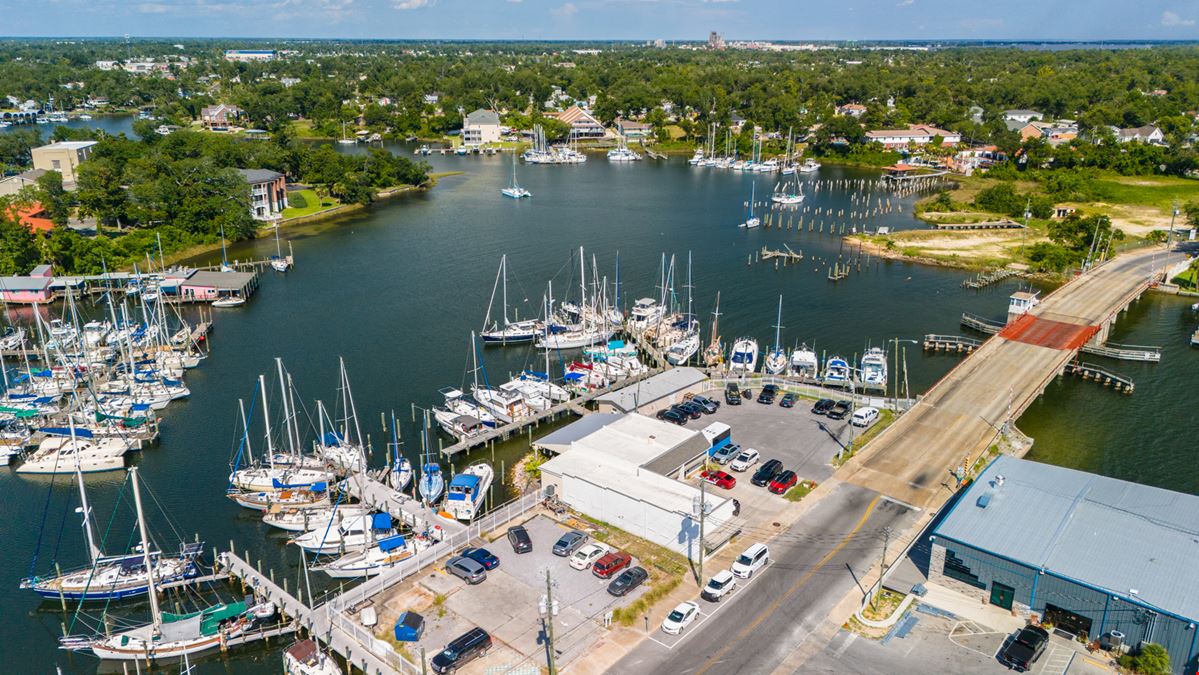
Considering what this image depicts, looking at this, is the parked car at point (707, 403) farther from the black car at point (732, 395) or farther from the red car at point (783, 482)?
the red car at point (783, 482)

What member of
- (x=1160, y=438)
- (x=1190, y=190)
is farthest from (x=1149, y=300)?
(x=1190, y=190)

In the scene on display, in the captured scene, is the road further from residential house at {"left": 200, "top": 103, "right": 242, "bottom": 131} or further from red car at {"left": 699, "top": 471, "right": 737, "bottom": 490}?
residential house at {"left": 200, "top": 103, "right": 242, "bottom": 131}

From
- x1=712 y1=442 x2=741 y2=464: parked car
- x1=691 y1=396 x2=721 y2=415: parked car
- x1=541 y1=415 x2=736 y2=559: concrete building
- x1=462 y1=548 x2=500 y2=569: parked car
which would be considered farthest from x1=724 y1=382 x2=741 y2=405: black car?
x1=462 y1=548 x2=500 y2=569: parked car

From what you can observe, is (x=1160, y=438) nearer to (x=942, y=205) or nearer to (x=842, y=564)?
(x=842, y=564)

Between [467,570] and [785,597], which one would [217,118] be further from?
[785,597]

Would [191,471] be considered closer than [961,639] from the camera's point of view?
No
